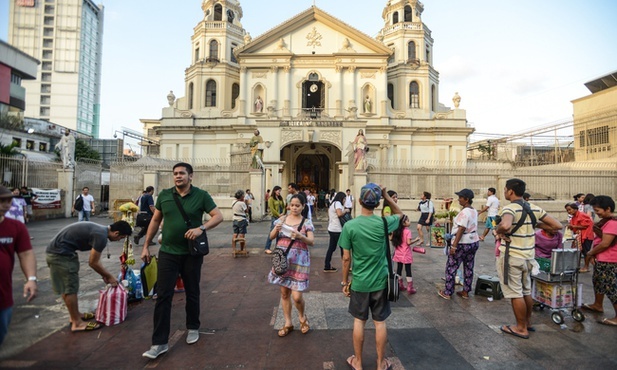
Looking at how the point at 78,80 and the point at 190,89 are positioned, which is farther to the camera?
the point at 78,80

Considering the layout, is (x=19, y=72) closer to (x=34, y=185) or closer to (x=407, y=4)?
(x=34, y=185)

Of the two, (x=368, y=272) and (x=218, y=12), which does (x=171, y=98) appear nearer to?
(x=218, y=12)

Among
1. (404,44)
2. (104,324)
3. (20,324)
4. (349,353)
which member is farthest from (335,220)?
(404,44)

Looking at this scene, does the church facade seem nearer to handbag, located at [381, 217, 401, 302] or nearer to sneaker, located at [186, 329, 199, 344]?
sneaker, located at [186, 329, 199, 344]

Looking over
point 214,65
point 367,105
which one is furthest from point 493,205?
point 214,65

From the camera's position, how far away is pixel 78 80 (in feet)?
210

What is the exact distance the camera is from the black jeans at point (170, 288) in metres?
3.35

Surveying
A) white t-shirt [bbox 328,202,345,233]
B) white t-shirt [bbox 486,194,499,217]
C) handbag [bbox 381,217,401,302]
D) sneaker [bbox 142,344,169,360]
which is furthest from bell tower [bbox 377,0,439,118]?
sneaker [bbox 142,344,169,360]

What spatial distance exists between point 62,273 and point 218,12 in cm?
3499

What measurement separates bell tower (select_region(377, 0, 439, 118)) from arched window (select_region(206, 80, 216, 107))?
17390mm

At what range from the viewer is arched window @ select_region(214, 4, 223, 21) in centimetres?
3288

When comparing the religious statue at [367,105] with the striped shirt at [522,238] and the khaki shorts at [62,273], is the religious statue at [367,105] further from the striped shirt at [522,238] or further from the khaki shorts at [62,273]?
the khaki shorts at [62,273]

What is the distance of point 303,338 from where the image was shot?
12.4 ft

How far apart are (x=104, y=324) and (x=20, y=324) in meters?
1.07
